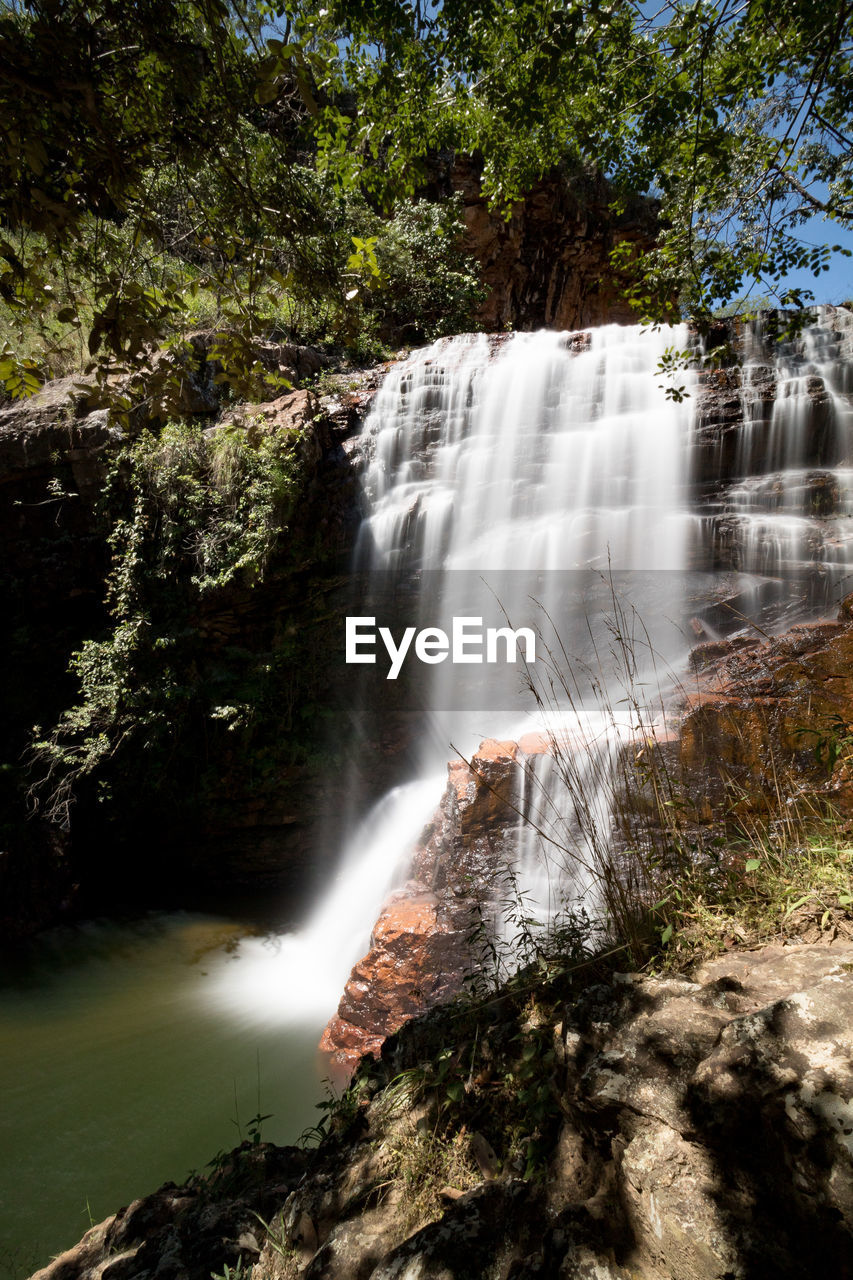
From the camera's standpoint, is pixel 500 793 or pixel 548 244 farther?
pixel 548 244

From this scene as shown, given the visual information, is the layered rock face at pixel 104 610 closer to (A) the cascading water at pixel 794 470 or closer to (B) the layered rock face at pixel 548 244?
(A) the cascading water at pixel 794 470

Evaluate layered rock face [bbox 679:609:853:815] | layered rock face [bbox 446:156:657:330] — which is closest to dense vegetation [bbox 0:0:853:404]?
layered rock face [bbox 679:609:853:815]

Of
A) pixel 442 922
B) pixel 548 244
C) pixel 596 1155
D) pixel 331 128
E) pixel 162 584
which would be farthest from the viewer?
pixel 548 244

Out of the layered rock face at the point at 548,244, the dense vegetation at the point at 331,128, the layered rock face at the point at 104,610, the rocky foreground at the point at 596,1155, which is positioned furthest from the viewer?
the layered rock face at the point at 548,244

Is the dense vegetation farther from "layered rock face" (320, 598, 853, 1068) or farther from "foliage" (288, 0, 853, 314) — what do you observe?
"layered rock face" (320, 598, 853, 1068)

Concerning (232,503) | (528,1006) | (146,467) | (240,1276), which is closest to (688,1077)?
(528,1006)

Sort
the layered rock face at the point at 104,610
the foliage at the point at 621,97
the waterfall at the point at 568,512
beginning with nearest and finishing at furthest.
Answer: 1. the foliage at the point at 621,97
2. the waterfall at the point at 568,512
3. the layered rock face at the point at 104,610

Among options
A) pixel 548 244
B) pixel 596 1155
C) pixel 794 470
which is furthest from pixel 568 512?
pixel 548 244

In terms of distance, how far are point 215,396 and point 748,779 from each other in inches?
318

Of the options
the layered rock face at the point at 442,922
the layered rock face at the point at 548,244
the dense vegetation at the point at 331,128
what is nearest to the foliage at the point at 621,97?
the dense vegetation at the point at 331,128

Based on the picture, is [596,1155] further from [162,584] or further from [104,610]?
[104,610]

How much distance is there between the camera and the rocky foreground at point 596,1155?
1108 mm

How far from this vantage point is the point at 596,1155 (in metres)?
1.39

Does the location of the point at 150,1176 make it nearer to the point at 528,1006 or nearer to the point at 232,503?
the point at 528,1006
